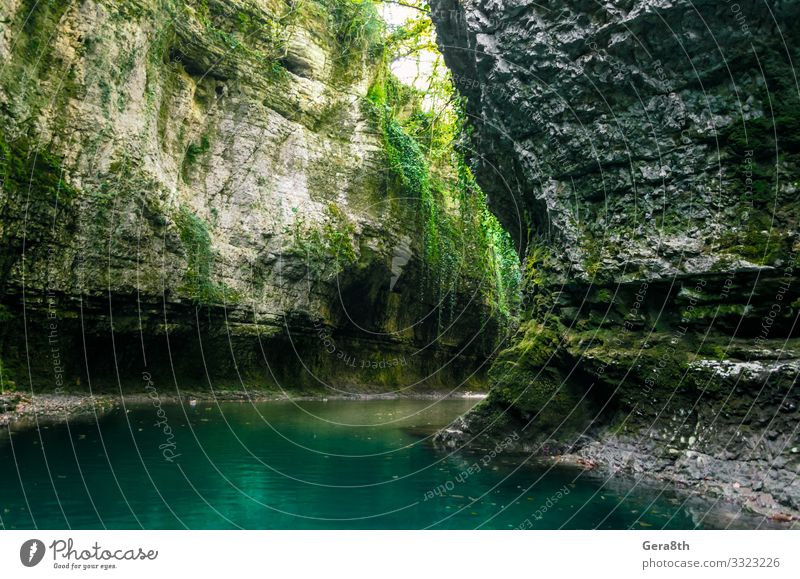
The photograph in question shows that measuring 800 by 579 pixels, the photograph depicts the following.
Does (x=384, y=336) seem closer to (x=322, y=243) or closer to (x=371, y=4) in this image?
(x=322, y=243)

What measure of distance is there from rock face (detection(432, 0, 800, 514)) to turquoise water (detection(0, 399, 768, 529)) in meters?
A: 1.05

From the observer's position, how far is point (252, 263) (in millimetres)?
18547

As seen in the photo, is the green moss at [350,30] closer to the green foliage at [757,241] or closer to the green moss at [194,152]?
the green moss at [194,152]

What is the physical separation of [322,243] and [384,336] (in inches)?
215

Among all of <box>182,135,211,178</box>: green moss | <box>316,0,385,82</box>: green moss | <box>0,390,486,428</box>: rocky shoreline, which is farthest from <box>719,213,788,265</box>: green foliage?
<box>316,0,385,82</box>: green moss

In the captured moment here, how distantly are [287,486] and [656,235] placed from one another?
651cm

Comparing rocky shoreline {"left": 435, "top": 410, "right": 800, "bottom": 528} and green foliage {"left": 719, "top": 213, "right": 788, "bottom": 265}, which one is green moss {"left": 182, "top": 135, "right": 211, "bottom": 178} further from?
green foliage {"left": 719, "top": 213, "right": 788, "bottom": 265}

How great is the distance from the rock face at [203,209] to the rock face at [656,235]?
10.4m

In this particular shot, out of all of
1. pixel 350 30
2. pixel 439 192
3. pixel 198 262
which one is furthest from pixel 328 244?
pixel 350 30

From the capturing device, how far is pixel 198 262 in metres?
16.8

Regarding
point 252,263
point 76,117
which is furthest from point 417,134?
point 76,117

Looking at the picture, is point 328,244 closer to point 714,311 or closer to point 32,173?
point 32,173

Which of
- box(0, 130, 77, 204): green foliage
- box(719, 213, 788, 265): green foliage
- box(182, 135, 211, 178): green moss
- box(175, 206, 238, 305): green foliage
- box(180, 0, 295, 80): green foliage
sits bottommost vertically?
box(719, 213, 788, 265): green foliage

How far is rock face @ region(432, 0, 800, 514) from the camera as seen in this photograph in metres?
6.68
